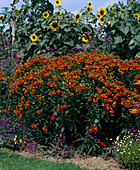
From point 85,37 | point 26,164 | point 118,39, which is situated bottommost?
point 26,164

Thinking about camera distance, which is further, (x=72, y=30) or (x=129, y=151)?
(x=72, y=30)

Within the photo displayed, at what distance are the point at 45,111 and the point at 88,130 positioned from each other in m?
0.79

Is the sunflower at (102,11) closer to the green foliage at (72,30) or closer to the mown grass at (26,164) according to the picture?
the green foliage at (72,30)

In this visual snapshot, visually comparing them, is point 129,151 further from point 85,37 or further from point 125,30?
point 85,37

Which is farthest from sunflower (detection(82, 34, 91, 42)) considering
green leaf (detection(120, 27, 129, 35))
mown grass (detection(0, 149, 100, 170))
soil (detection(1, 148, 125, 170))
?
mown grass (detection(0, 149, 100, 170))

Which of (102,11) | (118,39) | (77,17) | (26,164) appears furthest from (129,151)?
(102,11)

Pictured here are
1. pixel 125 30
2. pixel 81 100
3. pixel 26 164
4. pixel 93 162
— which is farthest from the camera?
pixel 125 30

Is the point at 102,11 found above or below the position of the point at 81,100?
above

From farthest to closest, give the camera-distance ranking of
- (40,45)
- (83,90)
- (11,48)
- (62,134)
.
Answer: (11,48) → (40,45) → (62,134) → (83,90)

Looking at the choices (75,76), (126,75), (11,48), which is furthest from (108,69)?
(11,48)

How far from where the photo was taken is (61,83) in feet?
14.4

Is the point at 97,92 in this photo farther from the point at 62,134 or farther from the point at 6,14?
the point at 6,14

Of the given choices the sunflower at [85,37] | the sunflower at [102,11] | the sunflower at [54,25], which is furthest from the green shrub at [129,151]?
the sunflower at [102,11]

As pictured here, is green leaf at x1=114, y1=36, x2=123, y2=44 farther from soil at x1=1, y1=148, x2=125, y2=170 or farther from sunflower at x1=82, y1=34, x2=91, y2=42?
soil at x1=1, y1=148, x2=125, y2=170
